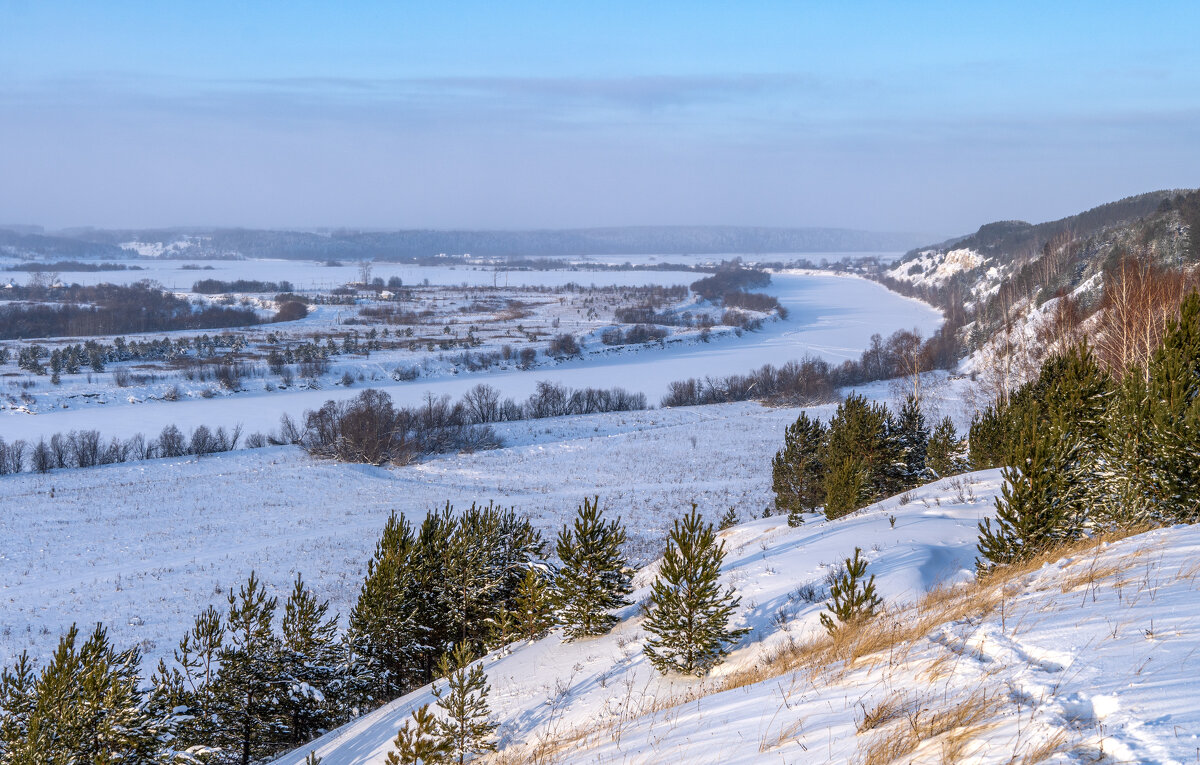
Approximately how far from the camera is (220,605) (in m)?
23.4

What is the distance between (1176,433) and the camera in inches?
340

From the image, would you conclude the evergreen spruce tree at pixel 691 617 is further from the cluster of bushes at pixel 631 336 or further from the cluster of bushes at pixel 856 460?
the cluster of bushes at pixel 631 336

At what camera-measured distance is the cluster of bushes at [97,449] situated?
45.1 m

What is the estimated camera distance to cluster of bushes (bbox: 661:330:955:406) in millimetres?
67688

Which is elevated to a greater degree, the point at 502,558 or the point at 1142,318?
the point at 1142,318

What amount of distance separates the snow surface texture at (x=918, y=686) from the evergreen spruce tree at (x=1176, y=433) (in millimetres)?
927

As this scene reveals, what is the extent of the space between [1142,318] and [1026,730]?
32.5 meters

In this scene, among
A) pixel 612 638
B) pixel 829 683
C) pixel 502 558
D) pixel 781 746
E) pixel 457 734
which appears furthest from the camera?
pixel 502 558

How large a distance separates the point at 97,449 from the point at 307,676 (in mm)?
45533

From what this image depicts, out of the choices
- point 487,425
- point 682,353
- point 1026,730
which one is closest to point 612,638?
point 1026,730

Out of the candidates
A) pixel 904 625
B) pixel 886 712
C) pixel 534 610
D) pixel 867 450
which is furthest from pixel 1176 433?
pixel 867 450

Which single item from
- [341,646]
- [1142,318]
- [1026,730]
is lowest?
[341,646]

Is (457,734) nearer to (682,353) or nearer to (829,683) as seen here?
(829,683)

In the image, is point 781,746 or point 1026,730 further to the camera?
point 781,746
